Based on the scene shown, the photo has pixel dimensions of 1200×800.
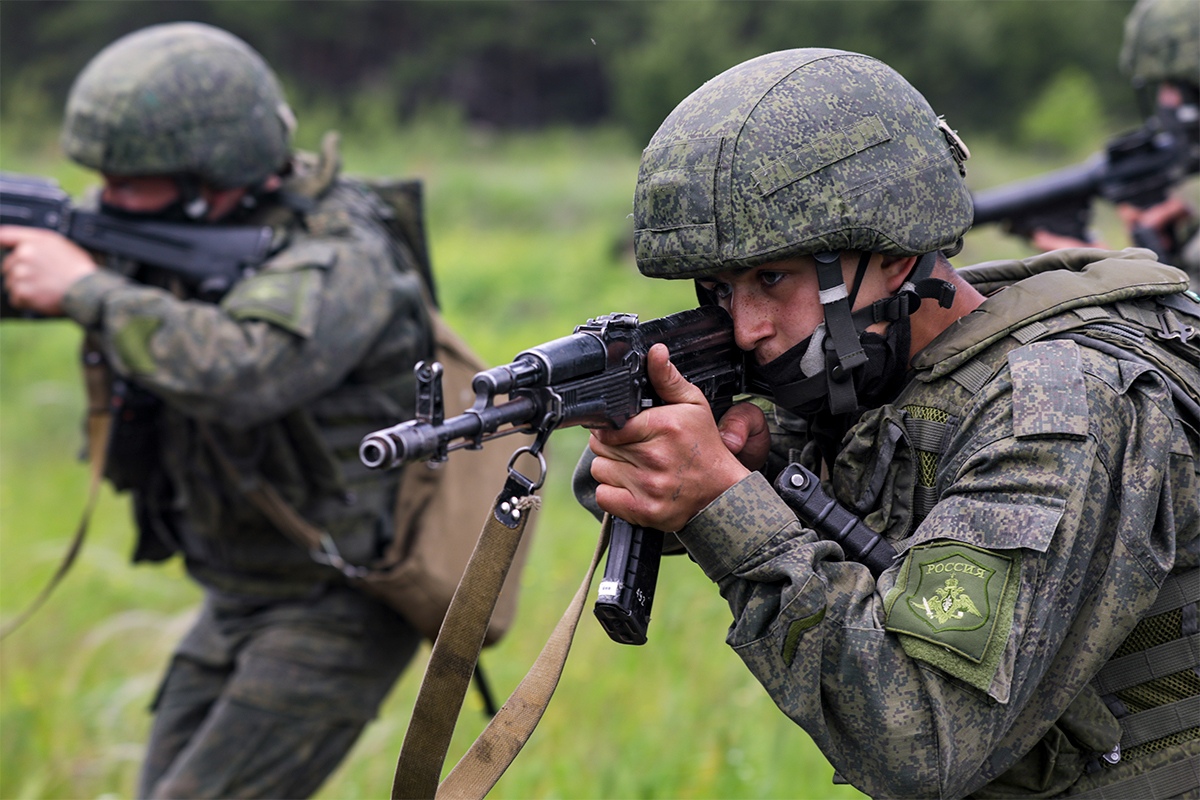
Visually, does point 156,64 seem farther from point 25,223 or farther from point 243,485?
point 243,485

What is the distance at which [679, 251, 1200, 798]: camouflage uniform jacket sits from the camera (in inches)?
77.2

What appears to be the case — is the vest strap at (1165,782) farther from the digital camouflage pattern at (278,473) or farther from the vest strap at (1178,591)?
the digital camouflage pattern at (278,473)

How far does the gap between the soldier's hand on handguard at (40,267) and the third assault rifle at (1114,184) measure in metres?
3.89

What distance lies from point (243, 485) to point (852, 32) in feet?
62.3

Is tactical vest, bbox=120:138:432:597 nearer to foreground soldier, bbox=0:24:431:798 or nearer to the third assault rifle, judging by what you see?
foreground soldier, bbox=0:24:431:798

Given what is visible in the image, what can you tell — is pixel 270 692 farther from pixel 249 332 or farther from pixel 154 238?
pixel 154 238

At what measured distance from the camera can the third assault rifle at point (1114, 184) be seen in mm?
5555

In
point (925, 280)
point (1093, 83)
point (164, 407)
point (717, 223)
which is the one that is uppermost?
point (717, 223)

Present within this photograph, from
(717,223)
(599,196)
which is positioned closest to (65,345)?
(599,196)

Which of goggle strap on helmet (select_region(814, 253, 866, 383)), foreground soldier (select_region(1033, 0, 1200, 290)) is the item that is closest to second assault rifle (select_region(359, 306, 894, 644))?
goggle strap on helmet (select_region(814, 253, 866, 383))

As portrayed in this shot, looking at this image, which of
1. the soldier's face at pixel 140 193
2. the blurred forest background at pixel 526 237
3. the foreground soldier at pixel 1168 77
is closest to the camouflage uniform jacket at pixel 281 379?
the soldier's face at pixel 140 193

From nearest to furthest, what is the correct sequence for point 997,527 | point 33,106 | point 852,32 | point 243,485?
point 997,527, point 243,485, point 33,106, point 852,32

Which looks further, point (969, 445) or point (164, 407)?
point (164, 407)

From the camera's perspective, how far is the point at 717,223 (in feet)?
7.41
